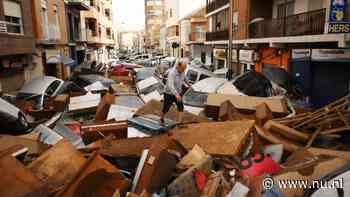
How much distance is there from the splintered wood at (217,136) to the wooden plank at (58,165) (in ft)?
5.66

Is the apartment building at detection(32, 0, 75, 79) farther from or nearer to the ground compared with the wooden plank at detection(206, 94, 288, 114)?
farther from the ground

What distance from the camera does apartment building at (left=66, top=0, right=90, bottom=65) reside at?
23.4 m

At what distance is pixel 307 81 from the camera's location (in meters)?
11.3

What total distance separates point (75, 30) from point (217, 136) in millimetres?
24125

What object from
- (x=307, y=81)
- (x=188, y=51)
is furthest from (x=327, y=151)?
(x=188, y=51)

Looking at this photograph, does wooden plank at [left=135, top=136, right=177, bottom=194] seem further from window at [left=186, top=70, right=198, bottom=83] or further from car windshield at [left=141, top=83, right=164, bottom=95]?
window at [left=186, top=70, right=198, bottom=83]

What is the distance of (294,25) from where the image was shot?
11391mm

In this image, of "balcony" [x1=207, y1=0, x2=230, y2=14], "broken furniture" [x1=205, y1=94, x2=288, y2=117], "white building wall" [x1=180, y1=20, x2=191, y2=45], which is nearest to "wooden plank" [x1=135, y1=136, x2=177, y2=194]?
"broken furniture" [x1=205, y1=94, x2=288, y2=117]

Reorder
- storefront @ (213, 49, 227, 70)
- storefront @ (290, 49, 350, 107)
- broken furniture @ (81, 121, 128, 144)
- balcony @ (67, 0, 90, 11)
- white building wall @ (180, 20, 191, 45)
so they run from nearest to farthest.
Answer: broken furniture @ (81, 121, 128, 144), storefront @ (290, 49, 350, 107), storefront @ (213, 49, 227, 70), balcony @ (67, 0, 90, 11), white building wall @ (180, 20, 191, 45)

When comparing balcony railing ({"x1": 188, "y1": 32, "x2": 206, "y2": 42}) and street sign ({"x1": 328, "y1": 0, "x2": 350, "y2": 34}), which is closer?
street sign ({"x1": 328, "y1": 0, "x2": 350, "y2": 34})

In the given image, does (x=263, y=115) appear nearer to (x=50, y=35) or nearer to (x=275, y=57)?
(x=275, y=57)

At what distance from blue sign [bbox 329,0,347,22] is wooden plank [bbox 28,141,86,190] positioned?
8101mm

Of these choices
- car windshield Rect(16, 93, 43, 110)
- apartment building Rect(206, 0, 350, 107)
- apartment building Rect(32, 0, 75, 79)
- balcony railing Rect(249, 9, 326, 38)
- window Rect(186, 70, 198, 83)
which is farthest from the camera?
apartment building Rect(32, 0, 75, 79)

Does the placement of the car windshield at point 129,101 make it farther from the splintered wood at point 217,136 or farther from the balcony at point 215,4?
the balcony at point 215,4
